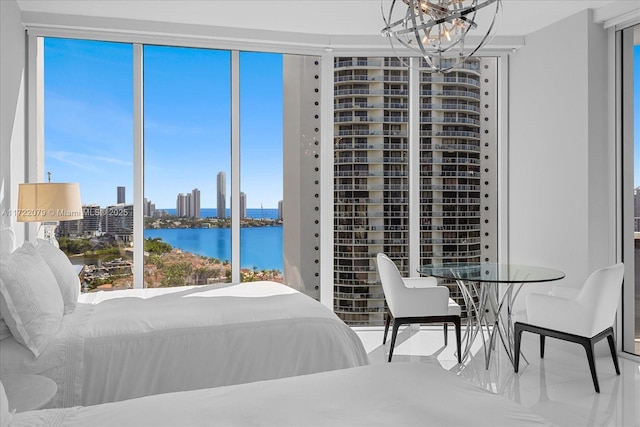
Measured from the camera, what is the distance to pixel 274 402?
58.6 inches

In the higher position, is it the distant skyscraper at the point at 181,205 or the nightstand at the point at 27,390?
the distant skyscraper at the point at 181,205

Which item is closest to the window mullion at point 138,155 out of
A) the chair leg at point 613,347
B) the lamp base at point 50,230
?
the lamp base at point 50,230

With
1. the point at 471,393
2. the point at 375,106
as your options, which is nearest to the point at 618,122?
the point at 375,106

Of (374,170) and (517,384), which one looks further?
(374,170)

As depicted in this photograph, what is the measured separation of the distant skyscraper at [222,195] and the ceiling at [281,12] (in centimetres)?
135

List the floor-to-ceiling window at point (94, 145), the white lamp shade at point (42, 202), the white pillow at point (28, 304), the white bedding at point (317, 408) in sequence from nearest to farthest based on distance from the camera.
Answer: the white bedding at point (317, 408)
the white pillow at point (28, 304)
the white lamp shade at point (42, 202)
the floor-to-ceiling window at point (94, 145)

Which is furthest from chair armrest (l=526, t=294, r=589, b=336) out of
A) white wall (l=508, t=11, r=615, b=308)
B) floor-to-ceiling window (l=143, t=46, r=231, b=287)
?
floor-to-ceiling window (l=143, t=46, r=231, b=287)

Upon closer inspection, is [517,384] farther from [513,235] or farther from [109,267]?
[109,267]

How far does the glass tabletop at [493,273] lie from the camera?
351cm

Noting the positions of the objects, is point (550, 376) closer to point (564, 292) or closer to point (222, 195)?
point (564, 292)

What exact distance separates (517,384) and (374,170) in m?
2.40

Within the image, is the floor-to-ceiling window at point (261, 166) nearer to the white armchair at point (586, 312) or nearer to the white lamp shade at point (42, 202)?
the white lamp shade at point (42, 202)

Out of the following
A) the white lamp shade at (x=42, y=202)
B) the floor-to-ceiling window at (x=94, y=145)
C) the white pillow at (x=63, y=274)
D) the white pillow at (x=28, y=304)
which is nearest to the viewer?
the white pillow at (x=28, y=304)

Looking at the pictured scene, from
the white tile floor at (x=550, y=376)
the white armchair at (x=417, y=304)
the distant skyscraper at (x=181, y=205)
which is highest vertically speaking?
the distant skyscraper at (x=181, y=205)
